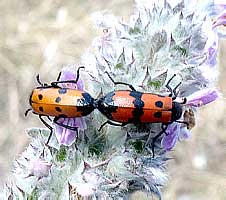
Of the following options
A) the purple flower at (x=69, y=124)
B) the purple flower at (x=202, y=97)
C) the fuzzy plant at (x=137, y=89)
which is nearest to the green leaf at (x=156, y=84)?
the fuzzy plant at (x=137, y=89)

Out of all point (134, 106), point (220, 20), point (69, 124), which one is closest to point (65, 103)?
point (69, 124)

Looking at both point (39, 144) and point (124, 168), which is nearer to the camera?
→ point (124, 168)

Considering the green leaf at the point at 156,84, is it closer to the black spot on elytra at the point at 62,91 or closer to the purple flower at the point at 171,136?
the purple flower at the point at 171,136

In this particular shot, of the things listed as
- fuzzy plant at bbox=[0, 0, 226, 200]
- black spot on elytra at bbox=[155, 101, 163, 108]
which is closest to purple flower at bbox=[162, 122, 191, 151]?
fuzzy plant at bbox=[0, 0, 226, 200]

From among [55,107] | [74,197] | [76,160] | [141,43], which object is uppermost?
[141,43]

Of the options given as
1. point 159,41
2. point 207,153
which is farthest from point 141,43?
point 207,153

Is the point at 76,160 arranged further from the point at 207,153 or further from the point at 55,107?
the point at 207,153
